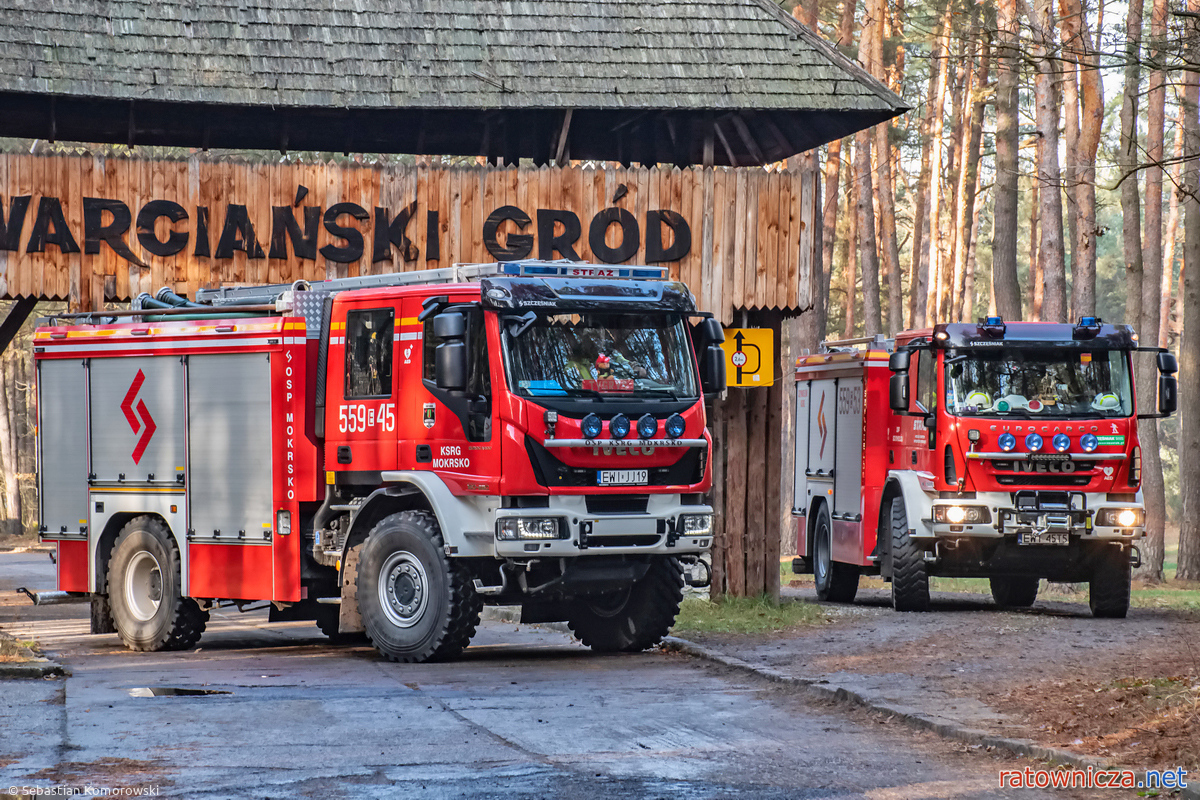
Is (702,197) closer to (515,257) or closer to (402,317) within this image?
(515,257)

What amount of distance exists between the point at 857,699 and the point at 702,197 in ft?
29.1

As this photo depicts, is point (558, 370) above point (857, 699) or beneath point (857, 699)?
above

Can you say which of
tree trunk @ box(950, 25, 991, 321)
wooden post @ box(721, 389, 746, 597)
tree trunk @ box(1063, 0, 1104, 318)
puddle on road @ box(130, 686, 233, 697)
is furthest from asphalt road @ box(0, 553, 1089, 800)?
tree trunk @ box(950, 25, 991, 321)

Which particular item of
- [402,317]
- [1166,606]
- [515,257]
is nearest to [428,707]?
[402,317]

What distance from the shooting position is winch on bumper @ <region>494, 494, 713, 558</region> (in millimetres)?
12812

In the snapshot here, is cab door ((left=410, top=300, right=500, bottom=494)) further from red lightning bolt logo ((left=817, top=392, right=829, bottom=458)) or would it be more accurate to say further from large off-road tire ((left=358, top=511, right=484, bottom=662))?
red lightning bolt logo ((left=817, top=392, right=829, bottom=458))

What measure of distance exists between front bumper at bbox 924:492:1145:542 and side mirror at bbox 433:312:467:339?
7.77m

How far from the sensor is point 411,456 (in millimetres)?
13422

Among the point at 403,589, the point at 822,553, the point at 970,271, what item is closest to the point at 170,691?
the point at 403,589

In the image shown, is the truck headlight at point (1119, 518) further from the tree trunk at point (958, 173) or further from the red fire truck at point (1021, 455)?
the tree trunk at point (958, 173)

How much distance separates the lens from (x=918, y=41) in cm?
4156

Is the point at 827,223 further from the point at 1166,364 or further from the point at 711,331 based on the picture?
the point at 711,331

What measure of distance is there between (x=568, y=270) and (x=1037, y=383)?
7037 millimetres

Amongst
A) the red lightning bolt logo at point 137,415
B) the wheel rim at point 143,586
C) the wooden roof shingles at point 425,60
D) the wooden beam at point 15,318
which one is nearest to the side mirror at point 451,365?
the red lightning bolt logo at point 137,415
